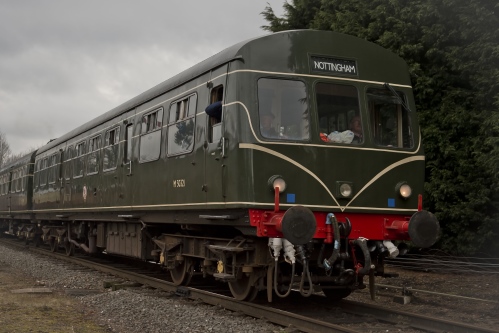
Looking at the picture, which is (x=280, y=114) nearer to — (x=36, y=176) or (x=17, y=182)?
(x=36, y=176)

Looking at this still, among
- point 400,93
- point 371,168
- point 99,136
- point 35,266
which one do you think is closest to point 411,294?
point 371,168

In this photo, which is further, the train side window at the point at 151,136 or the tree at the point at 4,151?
the tree at the point at 4,151

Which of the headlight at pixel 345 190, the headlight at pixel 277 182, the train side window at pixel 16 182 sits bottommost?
the headlight at pixel 345 190

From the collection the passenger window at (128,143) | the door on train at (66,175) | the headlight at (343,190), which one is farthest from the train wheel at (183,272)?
the door on train at (66,175)

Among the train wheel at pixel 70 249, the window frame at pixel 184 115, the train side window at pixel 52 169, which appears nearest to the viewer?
the window frame at pixel 184 115

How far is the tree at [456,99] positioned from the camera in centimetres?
1080

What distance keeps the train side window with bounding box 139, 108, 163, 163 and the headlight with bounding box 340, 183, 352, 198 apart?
3.54 meters

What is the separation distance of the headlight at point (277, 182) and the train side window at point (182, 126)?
182 centimetres

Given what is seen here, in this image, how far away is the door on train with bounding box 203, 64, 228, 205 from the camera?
7691 mm

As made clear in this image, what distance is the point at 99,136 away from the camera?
45.3 feet

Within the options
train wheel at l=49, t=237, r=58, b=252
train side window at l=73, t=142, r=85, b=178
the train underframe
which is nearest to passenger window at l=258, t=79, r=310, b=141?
the train underframe

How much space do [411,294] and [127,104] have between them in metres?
6.61

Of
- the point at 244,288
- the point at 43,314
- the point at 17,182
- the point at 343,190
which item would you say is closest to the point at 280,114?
the point at 343,190

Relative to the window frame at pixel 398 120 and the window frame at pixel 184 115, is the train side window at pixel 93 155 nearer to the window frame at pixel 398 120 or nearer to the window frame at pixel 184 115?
the window frame at pixel 184 115
